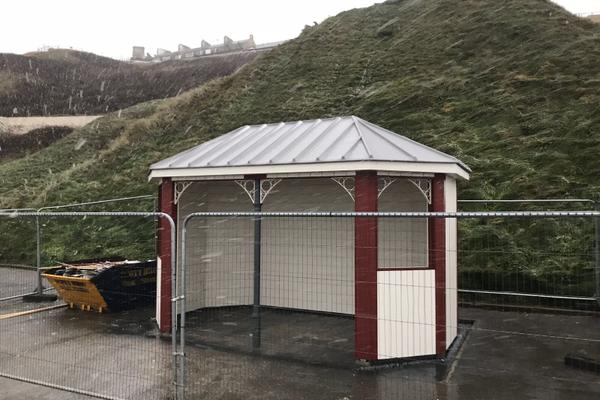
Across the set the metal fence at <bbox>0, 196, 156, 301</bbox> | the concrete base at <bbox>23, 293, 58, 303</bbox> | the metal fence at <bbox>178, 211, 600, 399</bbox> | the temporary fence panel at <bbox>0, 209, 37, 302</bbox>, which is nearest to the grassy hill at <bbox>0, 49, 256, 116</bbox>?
the temporary fence panel at <bbox>0, 209, 37, 302</bbox>

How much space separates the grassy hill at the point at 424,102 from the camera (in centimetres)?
1480

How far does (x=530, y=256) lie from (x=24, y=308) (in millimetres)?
11994

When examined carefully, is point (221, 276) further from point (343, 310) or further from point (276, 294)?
point (343, 310)

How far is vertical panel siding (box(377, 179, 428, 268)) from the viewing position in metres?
8.79

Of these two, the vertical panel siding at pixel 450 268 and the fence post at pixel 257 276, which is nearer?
the vertical panel siding at pixel 450 268

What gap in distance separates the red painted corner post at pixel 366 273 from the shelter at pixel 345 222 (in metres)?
0.01

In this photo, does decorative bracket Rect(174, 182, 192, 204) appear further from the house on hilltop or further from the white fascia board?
the house on hilltop

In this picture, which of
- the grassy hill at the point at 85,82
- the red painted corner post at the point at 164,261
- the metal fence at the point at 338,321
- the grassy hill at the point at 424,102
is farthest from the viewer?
the grassy hill at the point at 85,82

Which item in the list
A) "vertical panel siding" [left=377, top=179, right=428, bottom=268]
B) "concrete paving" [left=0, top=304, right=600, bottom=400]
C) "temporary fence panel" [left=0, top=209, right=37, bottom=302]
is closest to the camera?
"concrete paving" [left=0, top=304, right=600, bottom=400]

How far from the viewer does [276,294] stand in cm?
1046

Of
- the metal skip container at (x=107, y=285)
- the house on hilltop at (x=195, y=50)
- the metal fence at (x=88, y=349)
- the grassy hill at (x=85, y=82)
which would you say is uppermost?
the house on hilltop at (x=195, y=50)

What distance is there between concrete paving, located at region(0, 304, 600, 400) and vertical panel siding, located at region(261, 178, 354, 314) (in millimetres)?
559

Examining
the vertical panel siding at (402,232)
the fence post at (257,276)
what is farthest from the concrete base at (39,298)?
the vertical panel siding at (402,232)

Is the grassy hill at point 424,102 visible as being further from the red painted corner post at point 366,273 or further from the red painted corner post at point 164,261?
the red painted corner post at point 164,261
